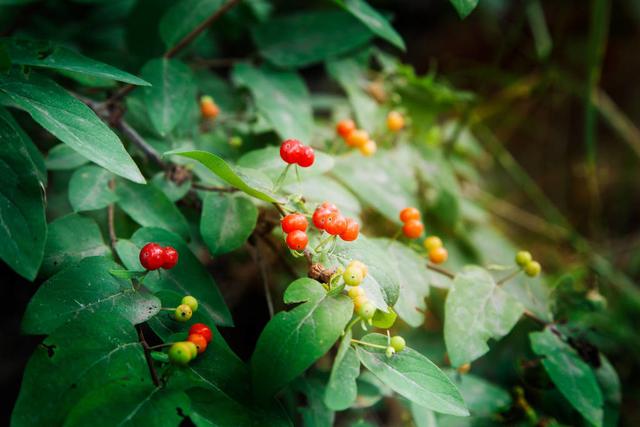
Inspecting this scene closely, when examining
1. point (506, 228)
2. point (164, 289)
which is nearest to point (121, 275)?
point (164, 289)

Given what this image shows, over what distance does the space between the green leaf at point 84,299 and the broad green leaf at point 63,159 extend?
1.17ft

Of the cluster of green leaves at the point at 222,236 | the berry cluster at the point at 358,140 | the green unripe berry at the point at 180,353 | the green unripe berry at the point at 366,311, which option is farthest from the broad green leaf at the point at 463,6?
the green unripe berry at the point at 180,353

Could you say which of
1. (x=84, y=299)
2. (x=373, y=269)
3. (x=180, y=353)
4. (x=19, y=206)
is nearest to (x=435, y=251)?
(x=373, y=269)

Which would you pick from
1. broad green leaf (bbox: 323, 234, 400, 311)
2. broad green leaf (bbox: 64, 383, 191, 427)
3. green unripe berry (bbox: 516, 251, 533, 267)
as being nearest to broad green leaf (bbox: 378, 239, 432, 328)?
broad green leaf (bbox: 323, 234, 400, 311)

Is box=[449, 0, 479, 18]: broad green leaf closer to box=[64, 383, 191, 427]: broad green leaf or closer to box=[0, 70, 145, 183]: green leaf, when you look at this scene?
box=[0, 70, 145, 183]: green leaf

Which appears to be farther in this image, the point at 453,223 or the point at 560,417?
the point at 453,223

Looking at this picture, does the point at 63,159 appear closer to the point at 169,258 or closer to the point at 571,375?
the point at 169,258

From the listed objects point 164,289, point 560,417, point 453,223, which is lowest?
point 560,417

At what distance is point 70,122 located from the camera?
32.8 inches

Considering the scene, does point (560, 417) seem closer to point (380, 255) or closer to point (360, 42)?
point (380, 255)

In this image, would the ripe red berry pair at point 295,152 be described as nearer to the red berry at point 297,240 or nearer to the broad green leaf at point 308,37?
the red berry at point 297,240

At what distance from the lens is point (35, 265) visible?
2.56 feet

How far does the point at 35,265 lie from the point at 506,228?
2071 millimetres

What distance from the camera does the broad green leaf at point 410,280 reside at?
1.04 meters
